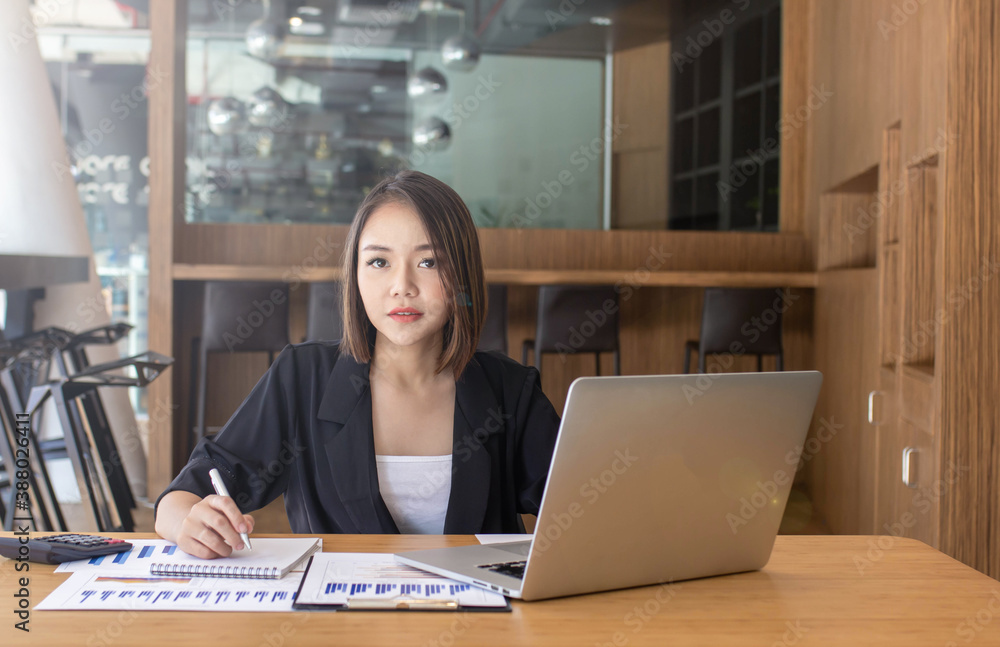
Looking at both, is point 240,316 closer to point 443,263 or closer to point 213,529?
point 443,263

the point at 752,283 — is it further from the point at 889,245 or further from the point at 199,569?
the point at 199,569

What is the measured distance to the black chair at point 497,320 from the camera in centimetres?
376

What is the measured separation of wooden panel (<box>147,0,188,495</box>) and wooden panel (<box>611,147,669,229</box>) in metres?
3.11

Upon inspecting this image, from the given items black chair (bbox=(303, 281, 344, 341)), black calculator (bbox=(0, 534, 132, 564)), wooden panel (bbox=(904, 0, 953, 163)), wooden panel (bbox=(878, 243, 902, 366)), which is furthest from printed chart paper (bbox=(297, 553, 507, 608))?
black chair (bbox=(303, 281, 344, 341))

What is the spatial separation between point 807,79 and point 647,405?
428 cm

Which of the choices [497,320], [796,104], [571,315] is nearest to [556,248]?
[571,315]

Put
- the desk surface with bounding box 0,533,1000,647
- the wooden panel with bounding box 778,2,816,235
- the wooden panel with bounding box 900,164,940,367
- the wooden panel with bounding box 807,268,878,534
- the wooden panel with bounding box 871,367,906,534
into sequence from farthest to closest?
the wooden panel with bounding box 778,2,816,235
the wooden panel with bounding box 807,268,878,534
the wooden panel with bounding box 871,367,906,534
the wooden panel with bounding box 900,164,940,367
the desk surface with bounding box 0,533,1000,647

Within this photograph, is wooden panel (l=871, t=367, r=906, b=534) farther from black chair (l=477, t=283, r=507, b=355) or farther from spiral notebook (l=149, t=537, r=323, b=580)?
spiral notebook (l=149, t=537, r=323, b=580)

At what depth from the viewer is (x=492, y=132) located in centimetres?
647

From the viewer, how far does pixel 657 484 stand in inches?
32.1

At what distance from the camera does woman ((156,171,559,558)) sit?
3.86ft

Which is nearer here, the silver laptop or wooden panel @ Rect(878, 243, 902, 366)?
the silver laptop

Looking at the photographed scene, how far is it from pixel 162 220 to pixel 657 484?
11.7 ft

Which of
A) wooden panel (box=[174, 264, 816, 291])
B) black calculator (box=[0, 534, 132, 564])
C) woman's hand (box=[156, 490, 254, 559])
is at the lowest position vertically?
black calculator (box=[0, 534, 132, 564])
